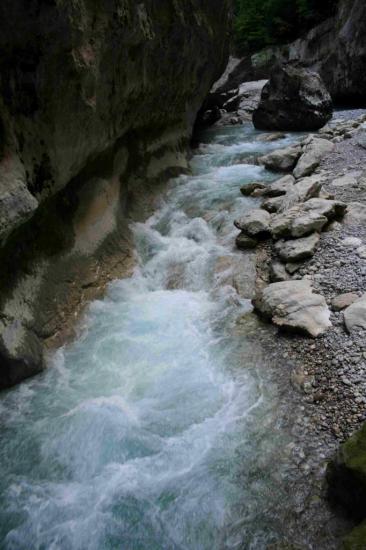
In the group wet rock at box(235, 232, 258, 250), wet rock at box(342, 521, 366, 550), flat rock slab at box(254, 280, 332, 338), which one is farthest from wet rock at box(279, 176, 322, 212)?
wet rock at box(342, 521, 366, 550)

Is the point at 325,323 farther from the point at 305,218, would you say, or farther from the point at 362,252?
the point at 305,218

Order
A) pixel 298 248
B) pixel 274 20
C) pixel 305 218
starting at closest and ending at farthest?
pixel 298 248
pixel 305 218
pixel 274 20

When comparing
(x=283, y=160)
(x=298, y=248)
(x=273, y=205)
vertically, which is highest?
(x=298, y=248)

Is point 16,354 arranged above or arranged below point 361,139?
above

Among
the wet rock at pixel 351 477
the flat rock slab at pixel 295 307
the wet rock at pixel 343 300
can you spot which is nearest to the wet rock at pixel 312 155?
the flat rock slab at pixel 295 307

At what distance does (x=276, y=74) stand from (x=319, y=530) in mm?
17327

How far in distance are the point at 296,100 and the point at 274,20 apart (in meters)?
15.3

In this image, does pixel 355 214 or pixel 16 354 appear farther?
pixel 355 214

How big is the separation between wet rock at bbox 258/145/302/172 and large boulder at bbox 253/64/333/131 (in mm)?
5402

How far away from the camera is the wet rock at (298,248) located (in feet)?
22.4

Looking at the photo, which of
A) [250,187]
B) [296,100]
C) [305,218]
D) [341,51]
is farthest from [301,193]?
[341,51]

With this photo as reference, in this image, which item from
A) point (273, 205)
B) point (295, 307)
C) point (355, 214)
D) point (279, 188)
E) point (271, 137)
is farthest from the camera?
point (271, 137)

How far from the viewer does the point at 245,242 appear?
7.89 meters

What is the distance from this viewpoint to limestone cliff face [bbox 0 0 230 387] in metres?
5.07
